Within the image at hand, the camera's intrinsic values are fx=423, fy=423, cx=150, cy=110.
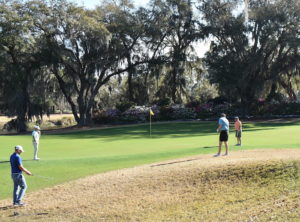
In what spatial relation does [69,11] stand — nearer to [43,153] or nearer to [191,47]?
[191,47]

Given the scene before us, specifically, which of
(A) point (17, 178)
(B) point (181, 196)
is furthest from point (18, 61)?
(B) point (181, 196)

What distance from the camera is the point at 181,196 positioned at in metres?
12.0

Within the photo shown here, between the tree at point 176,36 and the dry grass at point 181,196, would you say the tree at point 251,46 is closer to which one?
the tree at point 176,36

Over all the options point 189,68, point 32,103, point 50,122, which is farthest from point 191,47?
point 50,122

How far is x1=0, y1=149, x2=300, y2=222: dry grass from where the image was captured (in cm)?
989

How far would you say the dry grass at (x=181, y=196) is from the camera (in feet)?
32.4

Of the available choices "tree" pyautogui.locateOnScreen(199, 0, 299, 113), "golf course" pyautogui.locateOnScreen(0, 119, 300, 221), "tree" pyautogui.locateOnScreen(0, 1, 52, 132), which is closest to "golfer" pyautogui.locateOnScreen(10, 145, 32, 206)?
"golf course" pyautogui.locateOnScreen(0, 119, 300, 221)

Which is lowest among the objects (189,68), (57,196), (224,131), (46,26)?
(57,196)

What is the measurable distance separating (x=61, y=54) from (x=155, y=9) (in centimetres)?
1262

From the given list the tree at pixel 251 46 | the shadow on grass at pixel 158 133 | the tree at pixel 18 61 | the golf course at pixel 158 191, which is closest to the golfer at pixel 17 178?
the golf course at pixel 158 191

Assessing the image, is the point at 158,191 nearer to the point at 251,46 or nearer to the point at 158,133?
the point at 158,133

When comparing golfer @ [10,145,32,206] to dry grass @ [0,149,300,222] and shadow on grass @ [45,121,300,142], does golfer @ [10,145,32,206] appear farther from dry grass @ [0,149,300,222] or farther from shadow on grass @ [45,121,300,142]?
shadow on grass @ [45,121,300,142]

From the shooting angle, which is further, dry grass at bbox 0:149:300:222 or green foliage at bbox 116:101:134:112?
green foliage at bbox 116:101:134:112

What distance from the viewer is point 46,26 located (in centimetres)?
4438
